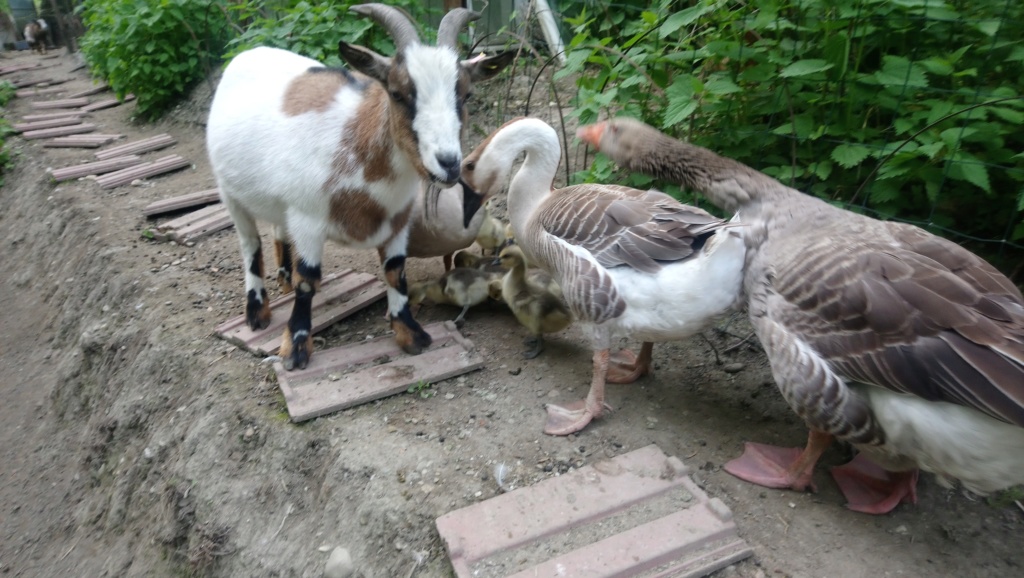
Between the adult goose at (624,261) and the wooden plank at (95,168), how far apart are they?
6.24 meters

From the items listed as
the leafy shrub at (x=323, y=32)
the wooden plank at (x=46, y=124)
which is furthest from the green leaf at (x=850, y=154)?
the wooden plank at (x=46, y=124)

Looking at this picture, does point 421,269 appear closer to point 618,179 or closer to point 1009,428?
point 618,179

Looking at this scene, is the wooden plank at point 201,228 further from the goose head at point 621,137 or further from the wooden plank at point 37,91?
the wooden plank at point 37,91

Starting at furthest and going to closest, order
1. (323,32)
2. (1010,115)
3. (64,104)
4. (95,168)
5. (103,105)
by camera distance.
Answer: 1. (64,104)
2. (103,105)
3. (95,168)
4. (323,32)
5. (1010,115)

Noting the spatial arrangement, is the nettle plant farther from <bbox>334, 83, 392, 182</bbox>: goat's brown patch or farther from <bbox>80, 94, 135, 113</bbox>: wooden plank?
<bbox>80, 94, 135, 113</bbox>: wooden plank

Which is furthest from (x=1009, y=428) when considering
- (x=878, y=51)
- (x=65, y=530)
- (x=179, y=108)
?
(x=179, y=108)

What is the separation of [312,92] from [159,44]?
674 centimetres

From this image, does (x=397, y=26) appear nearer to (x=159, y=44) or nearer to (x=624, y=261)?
(x=624, y=261)

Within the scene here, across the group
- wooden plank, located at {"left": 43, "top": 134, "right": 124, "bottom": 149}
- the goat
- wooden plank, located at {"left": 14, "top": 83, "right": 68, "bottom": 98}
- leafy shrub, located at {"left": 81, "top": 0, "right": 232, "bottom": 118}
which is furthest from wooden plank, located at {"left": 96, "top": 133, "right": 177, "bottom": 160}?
wooden plank, located at {"left": 14, "top": 83, "right": 68, "bottom": 98}

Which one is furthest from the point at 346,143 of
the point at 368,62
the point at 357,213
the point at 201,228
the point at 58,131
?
the point at 58,131

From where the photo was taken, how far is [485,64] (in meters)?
3.36

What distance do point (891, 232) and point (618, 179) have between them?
6.96 feet

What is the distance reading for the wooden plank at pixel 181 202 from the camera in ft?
21.1

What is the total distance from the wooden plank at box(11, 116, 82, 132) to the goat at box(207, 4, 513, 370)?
772 centimetres
